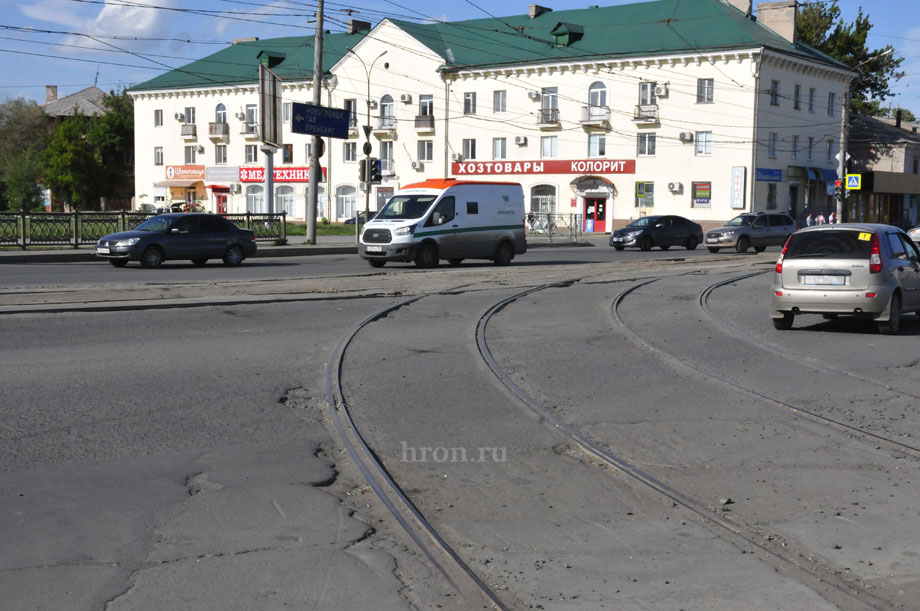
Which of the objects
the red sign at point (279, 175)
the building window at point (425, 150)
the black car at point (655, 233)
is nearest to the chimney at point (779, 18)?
the building window at point (425, 150)

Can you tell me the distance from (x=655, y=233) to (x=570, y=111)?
80.9 ft

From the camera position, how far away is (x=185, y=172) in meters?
79.1

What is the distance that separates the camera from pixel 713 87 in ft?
191

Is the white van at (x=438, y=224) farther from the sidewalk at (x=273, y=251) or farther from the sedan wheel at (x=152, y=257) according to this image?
the sidewalk at (x=273, y=251)

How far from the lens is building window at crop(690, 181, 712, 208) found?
58.8 metres

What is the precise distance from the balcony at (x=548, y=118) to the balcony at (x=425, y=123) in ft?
25.4

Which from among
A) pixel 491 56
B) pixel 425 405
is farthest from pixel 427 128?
pixel 425 405

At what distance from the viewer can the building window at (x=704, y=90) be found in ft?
192

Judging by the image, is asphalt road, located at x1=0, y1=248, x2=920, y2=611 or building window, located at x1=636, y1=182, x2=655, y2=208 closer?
asphalt road, located at x1=0, y1=248, x2=920, y2=611

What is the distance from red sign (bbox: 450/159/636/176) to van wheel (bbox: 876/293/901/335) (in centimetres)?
4824

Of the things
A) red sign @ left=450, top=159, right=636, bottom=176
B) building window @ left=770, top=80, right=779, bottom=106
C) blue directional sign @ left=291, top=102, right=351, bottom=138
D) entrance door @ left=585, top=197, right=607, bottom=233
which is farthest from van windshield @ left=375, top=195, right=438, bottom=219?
entrance door @ left=585, top=197, right=607, bottom=233

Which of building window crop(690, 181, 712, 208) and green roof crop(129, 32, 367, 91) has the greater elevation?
green roof crop(129, 32, 367, 91)

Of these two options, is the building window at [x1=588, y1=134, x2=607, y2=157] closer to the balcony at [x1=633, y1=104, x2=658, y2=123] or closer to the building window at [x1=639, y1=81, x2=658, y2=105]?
the balcony at [x1=633, y1=104, x2=658, y2=123]

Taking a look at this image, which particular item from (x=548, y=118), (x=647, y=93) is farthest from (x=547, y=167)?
(x=647, y=93)
